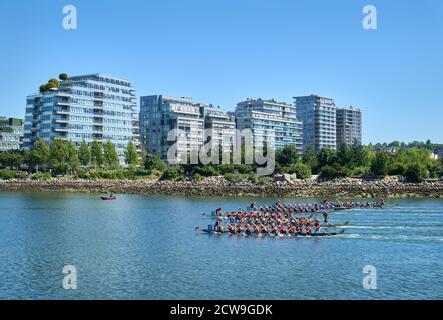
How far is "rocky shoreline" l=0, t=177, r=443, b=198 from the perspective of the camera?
300 feet

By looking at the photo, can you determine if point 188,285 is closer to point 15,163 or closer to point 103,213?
point 103,213

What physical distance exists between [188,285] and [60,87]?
10853cm

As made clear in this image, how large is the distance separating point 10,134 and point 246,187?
8783 cm

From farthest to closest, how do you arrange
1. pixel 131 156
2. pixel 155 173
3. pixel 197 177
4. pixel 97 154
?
pixel 131 156 → pixel 155 173 → pixel 97 154 → pixel 197 177

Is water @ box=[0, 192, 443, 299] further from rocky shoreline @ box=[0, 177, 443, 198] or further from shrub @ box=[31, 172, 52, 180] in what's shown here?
shrub @ box=[31, 172, 52, 180]

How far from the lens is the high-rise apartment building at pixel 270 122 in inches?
6570

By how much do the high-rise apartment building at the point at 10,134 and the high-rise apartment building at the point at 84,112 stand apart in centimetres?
2081

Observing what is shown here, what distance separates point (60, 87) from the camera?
429ft

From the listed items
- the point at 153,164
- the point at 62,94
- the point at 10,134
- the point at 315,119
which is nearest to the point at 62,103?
the point at 62,94

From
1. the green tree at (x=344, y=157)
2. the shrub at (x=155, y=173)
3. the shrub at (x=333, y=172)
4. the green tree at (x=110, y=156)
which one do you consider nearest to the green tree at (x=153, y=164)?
the shrub at (x=155, y=173)

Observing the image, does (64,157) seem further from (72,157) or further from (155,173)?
(155,173)

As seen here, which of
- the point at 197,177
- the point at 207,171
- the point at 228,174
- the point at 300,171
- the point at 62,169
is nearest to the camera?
the point at 228,174

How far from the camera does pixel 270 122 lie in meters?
171

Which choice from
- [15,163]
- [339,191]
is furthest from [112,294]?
[15,163]
